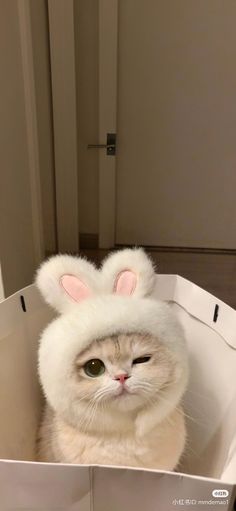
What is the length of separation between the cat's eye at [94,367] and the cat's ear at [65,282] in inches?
3.9

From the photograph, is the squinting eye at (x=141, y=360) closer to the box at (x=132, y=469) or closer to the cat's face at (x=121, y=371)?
the cat's face at (x=121, y=371)

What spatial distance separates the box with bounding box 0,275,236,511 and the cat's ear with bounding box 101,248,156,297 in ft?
0.52

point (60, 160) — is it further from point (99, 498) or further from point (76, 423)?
point (99, 498)

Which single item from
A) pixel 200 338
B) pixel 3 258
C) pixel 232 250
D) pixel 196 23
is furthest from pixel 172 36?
pixel 200 338

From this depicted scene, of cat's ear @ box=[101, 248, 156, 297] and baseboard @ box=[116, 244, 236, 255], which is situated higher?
cat's ear @ box=[101, 248, 156, 297]

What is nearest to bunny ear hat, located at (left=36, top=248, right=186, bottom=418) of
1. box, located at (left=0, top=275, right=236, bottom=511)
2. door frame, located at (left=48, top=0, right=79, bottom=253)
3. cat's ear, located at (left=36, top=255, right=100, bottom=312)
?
cat's ear, located at (left=36, top=255, right=100, bottom=312)

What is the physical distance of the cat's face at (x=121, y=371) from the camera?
0.51 meters

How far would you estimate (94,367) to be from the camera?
528mm

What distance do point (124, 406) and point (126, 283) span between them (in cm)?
18

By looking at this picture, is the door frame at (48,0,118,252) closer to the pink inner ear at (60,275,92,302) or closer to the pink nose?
the pink inner ear at (60,275,92,302)

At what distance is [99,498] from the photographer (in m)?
0.44

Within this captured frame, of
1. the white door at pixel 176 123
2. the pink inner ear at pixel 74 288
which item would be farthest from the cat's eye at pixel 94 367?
the white door at pixel 176 123

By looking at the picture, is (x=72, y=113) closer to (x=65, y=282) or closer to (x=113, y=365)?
(x=65, y=282)

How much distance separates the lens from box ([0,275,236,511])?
1.39 ft
